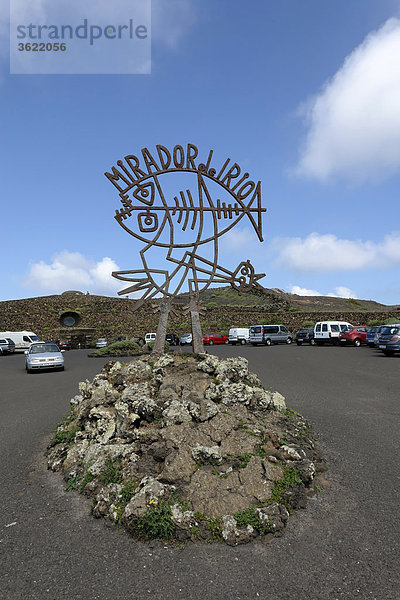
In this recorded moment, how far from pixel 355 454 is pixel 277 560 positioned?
9.68 feet

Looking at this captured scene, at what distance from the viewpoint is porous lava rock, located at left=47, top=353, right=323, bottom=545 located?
3596mm

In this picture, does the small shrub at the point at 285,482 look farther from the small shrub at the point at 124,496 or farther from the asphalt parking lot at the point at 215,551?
the small shrub at the point at 124,496

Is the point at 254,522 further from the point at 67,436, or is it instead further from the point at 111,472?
the point at 67,436

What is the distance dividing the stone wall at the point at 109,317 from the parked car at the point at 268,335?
9451mm

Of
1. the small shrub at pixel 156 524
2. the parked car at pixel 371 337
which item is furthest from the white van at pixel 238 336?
the small shrub at pixel 156 524

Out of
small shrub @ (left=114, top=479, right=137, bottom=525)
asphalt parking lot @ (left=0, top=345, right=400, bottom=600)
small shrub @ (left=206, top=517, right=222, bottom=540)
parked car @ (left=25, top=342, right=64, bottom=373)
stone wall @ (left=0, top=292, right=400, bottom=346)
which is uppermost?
stone wall @ (left=0, top=292, right=400, bottom=346)

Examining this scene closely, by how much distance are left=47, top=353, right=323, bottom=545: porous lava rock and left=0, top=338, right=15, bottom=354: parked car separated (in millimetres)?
25320

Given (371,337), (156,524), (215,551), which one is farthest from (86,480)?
(371,337)

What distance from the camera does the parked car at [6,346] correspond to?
2872 centimetres

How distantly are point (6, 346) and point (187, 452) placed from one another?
28.5m

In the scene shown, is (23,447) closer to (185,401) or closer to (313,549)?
(185,401)

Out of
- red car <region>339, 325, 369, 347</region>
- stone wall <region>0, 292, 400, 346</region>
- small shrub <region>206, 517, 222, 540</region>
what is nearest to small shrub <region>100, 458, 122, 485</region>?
small shrub <region>206, 517, 222, 540</region>

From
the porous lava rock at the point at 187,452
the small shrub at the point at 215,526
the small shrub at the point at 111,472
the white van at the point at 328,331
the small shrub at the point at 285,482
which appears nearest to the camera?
the small shrub at the point at 215,526

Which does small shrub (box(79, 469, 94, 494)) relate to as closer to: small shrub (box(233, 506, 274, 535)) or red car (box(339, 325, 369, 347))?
small shrub (box(233, 506, 274, 535))
